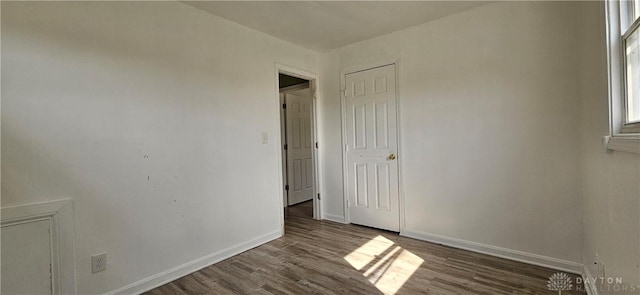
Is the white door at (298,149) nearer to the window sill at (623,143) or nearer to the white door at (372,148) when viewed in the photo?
the white door at (372,148)

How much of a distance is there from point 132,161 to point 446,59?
2.92 meters

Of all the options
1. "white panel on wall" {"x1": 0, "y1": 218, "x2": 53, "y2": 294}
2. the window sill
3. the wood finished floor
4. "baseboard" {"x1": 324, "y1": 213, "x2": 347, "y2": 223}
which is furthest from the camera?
"baseboard" {"x1": 324, "y1": 213, "x2": 347, "y2": 223}

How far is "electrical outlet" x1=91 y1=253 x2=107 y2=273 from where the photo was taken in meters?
1.78

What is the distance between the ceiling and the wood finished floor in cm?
231

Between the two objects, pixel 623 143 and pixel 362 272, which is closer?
pixel 623 143

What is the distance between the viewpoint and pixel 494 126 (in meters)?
2.41

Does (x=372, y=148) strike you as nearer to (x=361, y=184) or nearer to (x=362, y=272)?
(x=361, y=184)

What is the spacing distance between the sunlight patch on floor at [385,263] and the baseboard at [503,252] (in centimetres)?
38

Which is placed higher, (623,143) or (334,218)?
(623,143)

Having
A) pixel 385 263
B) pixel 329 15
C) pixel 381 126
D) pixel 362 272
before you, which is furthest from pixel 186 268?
pixel 329 15

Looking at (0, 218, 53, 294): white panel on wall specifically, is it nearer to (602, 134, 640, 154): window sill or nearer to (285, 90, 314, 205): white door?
(602, 134, 640, 154): window sill

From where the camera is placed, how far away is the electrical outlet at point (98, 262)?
1.78 m

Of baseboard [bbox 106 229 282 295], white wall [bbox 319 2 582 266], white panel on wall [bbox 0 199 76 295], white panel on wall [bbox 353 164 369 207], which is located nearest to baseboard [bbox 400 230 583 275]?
white wall [bbox 319 2 582 266]

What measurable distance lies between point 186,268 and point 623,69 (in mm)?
3116
